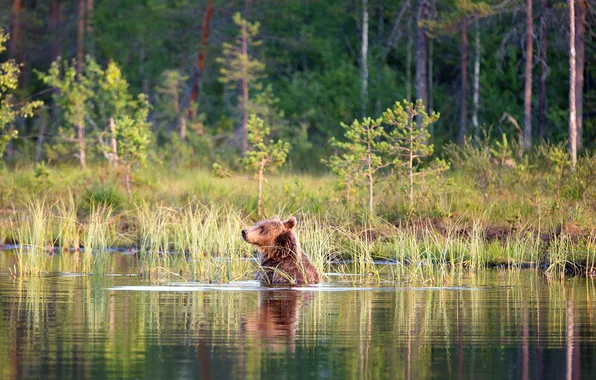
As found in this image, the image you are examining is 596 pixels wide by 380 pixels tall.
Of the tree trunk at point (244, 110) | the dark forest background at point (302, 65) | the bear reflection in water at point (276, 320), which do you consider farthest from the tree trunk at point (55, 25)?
the bear reflection in water at point (276, 320)

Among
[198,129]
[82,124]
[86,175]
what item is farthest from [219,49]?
[86,175]

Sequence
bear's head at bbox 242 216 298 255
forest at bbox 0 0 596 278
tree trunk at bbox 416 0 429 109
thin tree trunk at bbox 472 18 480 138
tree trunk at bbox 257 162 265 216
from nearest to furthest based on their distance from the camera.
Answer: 1. bear's head at bbox 242 216 298 255
2. forest at bbox 0 0 596 278
3. tree trunk at bbox 257 162 265 216
4. tree trunk at bbox 416 0 429 109
5. thin tree trunk at bbox 472 18 480 138

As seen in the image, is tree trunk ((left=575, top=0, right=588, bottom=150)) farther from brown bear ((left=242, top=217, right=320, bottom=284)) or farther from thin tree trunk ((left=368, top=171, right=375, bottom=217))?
brown bear ((left=242, top=217, right=320, bottom=284))

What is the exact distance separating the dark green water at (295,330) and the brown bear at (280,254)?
32 centimetres

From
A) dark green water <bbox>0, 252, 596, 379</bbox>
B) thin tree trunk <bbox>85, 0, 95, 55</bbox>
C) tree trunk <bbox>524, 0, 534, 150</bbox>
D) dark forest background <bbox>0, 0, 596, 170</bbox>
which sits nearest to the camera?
dark green water <bbox>0, 252, 596, 379</bbox>

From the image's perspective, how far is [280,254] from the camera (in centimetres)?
1535

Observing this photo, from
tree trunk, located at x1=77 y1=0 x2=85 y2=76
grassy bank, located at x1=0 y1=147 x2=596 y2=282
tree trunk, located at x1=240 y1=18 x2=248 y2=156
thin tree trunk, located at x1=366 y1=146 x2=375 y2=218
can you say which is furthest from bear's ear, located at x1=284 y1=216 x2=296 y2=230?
tree trunk, located at x1=77 y1=0 x2=85 y2=76

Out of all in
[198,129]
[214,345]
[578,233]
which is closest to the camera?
[214,345]

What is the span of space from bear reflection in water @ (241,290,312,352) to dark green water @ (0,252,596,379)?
2cm

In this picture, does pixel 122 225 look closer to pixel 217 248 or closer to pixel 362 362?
pixel 217 248

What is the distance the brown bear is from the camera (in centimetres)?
1505

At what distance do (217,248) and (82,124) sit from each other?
16652 mm

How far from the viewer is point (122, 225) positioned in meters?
23.6

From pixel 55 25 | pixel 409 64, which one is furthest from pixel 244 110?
pixel 55 25
